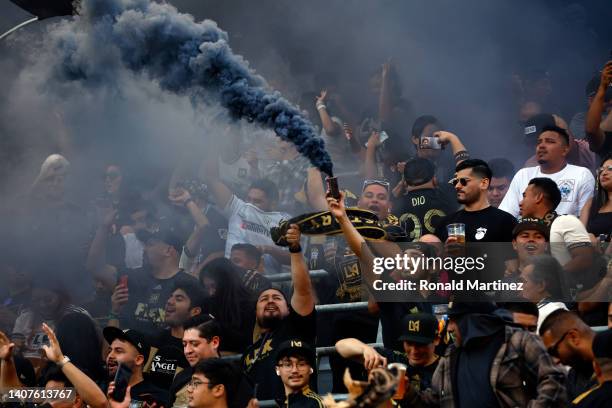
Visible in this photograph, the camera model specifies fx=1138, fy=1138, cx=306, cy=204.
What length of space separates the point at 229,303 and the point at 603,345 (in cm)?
416

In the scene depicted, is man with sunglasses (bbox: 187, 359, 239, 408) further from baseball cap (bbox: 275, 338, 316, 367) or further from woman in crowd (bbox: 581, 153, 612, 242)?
woman in crowd (bbox: 581, 153, 612, 242)

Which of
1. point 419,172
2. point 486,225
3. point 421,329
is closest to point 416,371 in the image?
point 421,329

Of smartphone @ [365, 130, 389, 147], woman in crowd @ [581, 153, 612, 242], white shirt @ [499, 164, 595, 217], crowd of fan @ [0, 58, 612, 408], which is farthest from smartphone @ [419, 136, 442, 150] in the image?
woman in crowd @ [581, 153, 612, 242]

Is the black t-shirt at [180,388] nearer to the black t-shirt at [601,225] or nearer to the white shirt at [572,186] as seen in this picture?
the white shirt at [572,186]

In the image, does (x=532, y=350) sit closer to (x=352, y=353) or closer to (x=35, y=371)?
(x=352, y=353)

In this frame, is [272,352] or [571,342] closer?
[571,342]

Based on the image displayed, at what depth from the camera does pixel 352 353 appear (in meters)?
7.10

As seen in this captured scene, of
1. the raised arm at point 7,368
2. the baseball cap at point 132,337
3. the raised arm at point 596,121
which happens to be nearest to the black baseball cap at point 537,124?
the raised arm at point 596,121

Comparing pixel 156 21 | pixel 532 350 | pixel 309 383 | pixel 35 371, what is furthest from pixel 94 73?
pixel 532 350

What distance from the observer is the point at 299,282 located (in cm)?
841

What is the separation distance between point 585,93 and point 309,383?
570cm

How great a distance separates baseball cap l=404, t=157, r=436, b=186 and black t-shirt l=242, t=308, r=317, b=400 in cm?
218

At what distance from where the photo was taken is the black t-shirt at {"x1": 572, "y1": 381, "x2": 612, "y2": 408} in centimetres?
596

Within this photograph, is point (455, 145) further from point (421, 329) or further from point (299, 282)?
point (421, 329)
